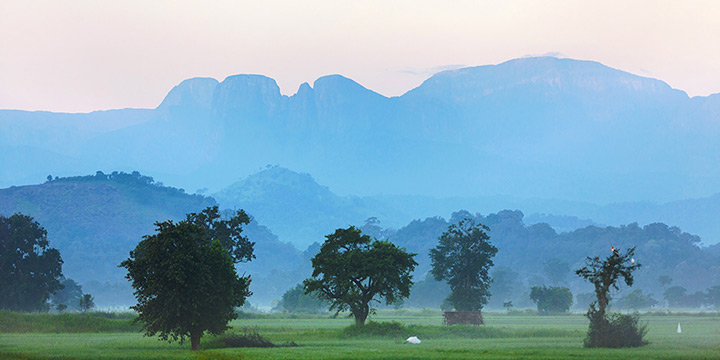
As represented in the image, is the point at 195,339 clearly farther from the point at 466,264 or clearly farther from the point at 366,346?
the point at 466,264

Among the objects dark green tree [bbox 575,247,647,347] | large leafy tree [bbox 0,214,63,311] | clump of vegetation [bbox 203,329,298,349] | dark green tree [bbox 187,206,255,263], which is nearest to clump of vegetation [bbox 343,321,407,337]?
clump of vegetation [bbox 203,329,298,349]

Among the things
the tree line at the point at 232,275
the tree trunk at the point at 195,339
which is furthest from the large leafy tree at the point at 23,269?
the tree trunk at the point at 195,339

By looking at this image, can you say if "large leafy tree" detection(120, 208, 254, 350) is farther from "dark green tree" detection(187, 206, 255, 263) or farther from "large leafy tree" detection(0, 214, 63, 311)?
"large leafy tree" detection(0, 214, 63, 311)

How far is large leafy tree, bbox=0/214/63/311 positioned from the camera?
134625 millimetres

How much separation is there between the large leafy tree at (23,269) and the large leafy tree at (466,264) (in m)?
67.7

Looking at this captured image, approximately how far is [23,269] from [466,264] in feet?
250

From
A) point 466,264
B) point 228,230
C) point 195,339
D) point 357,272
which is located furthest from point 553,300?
point 195,339

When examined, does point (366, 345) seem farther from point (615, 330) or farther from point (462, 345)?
point (615, 330)

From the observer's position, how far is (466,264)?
13112 cm

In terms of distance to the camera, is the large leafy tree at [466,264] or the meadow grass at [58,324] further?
the large leafy tree at [466,264]

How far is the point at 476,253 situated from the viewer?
427ft

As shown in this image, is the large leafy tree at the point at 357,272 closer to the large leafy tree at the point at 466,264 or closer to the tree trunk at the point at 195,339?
the tree trunk at the point at 195,339

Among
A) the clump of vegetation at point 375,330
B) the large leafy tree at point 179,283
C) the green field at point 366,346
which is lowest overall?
the green field at point 366,346

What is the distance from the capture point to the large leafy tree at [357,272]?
97.4 metres
